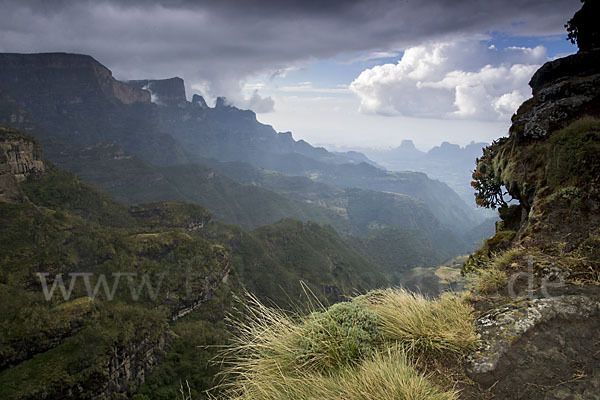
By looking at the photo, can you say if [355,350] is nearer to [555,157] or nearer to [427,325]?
[427,325]

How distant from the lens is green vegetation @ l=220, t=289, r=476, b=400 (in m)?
2.85

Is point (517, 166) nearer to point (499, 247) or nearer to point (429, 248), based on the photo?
point (499, 247)

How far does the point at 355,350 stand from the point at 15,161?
93.2 meters

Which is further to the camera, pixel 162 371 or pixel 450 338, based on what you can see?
pixel 162 371

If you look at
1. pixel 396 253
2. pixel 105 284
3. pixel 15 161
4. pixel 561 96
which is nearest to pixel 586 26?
pixel 561 96

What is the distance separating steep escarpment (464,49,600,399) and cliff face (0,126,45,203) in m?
75.6

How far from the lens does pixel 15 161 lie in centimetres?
6944

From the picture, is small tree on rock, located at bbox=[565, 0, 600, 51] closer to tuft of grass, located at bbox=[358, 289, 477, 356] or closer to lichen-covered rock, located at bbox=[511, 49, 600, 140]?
lichen-covered rock, located at bbox=[511, 49, 600, 140]

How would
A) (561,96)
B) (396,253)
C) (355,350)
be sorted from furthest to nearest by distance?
1. (396,253)
2. (561,96)
3. (355,350)

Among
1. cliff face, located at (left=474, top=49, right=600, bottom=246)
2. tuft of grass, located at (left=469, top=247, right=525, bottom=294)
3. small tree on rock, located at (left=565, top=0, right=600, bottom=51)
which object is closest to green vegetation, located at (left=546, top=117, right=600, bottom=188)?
cliff face, located at (left=474, top=49, right=600, bottom=246)

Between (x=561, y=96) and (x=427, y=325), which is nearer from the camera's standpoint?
(x=427, y=325)

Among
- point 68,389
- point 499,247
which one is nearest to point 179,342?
point 68,389

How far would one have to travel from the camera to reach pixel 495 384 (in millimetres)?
3027

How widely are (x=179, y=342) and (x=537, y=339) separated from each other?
151 ft
